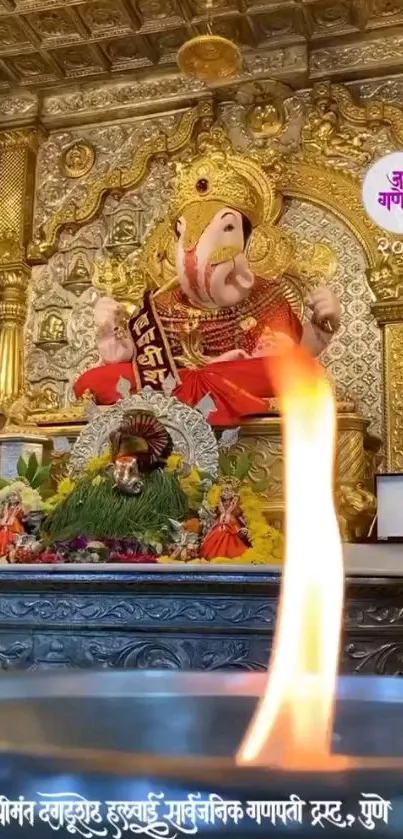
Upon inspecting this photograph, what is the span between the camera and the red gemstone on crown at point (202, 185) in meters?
4.97

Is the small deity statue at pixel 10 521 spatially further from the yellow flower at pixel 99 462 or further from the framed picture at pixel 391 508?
the framed picture at pixel 391 508

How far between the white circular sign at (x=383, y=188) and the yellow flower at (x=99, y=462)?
260 cm

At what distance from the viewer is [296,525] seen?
0.80 metres

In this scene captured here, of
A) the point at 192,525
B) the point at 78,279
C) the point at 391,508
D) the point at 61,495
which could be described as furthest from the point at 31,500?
the point at 78,279

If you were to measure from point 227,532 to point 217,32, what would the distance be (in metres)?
3.69

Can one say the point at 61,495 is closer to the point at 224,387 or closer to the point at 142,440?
the point at 142,440

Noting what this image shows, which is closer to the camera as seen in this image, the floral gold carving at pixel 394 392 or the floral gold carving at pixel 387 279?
the floral gold carving at pixel 394 392

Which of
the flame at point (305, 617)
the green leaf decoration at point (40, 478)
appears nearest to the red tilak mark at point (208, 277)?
the green leaf decoration at point (40, 478)

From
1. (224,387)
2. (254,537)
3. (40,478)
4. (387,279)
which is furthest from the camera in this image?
(387,279)

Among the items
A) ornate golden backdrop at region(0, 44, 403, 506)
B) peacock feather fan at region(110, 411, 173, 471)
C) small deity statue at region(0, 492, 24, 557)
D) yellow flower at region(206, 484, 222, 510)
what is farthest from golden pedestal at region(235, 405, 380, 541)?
small deity statue at region(0, 492, 24, 557)

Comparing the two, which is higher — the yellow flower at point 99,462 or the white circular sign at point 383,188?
the white circular sign at point 383,188

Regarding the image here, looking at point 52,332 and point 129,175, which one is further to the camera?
point 129,175

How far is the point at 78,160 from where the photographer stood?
5.47 m

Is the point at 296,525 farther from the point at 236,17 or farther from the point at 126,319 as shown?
the point at 236,17
